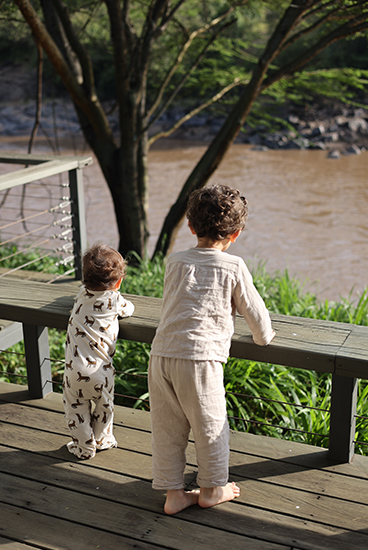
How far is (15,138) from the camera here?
22.6 metres

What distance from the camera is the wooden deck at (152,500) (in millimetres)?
1683

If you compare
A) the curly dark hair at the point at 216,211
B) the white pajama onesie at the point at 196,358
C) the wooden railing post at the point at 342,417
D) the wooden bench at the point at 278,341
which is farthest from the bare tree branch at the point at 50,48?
the wooden railing post at the point at 342,417

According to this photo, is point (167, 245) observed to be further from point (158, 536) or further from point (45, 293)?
point (158, 536)

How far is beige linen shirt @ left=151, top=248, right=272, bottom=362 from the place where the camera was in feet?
5.59

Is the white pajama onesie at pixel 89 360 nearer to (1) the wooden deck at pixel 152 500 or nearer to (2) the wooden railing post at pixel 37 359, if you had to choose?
(1) the wooden deck at pixel 152 500

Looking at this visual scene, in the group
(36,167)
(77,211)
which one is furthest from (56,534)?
(77,211)

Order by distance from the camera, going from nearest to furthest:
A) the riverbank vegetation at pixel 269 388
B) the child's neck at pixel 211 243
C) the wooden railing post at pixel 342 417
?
1. the child's neck at pixel 211 243
2. the wooden railing post at pixel 342 417
3. the riverbank vegetation at pixel 269 388

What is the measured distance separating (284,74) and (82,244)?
9.04 ft

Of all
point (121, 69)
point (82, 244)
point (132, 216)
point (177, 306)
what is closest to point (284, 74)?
point (121, 69)

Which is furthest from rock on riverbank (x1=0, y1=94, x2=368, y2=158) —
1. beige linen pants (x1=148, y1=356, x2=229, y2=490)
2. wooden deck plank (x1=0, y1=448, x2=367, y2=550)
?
beige linen pants (x1=148, y1=356, x2=229, y2=490)

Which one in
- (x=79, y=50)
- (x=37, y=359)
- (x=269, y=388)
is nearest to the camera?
(x=37, y=359)

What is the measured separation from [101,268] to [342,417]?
1.00 meters

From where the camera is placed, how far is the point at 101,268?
76.7 inches

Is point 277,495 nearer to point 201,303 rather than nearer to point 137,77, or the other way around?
point 201,303
